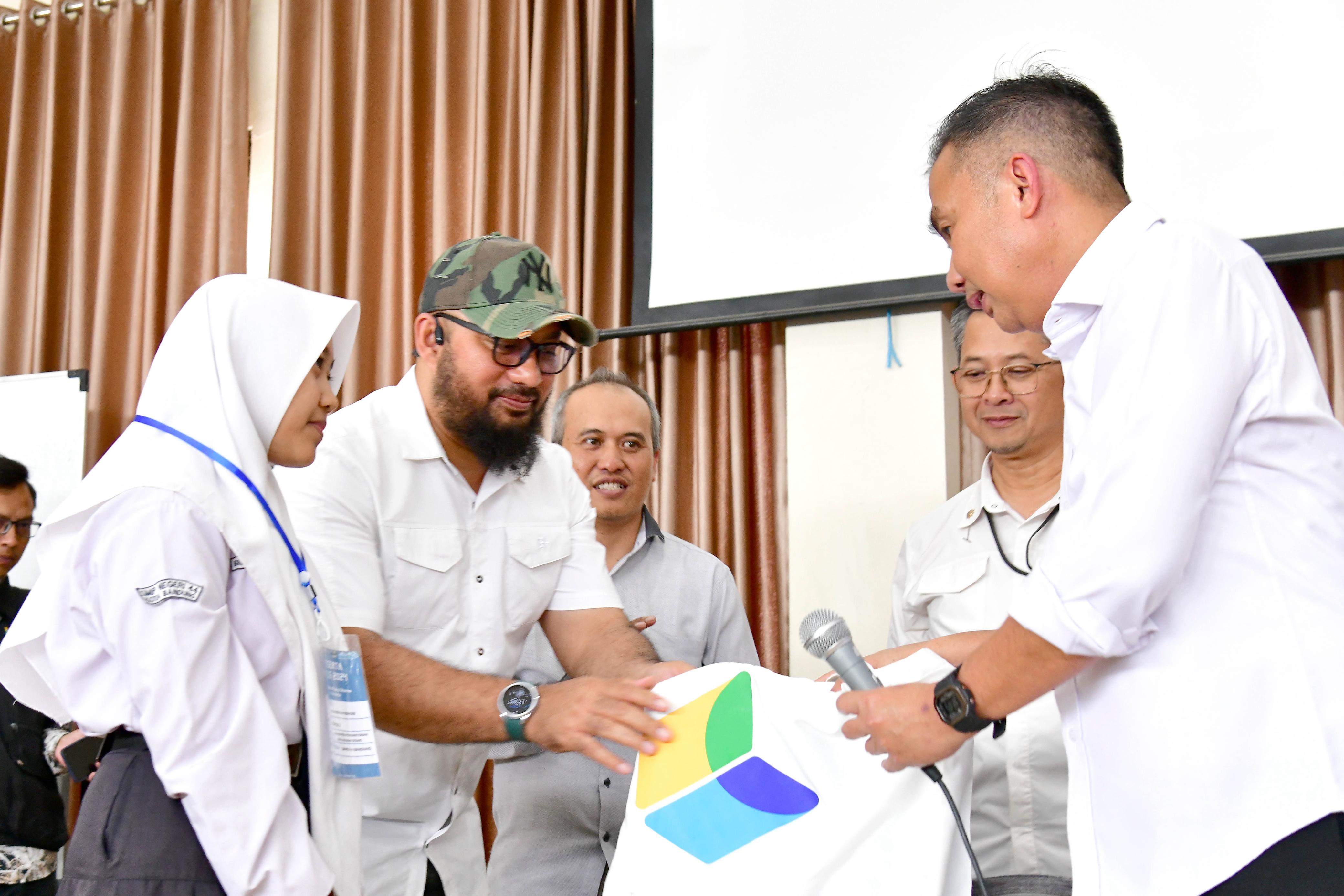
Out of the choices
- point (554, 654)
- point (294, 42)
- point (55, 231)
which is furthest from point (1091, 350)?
point (55, 231)

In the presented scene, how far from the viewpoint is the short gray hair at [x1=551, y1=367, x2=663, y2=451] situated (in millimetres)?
3125

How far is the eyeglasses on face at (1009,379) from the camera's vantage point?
239 centimetres

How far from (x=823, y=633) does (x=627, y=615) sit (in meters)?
1.29

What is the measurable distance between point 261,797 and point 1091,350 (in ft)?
4.12

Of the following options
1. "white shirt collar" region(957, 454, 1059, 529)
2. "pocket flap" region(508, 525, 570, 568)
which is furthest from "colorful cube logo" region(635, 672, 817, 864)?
"white shirt collar" region(957, 454, 1059, 529)

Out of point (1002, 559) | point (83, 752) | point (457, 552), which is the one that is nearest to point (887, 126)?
point (1002, 559)

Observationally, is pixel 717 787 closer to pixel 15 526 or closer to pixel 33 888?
pixel 33 888

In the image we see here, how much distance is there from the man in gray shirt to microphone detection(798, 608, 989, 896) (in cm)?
95

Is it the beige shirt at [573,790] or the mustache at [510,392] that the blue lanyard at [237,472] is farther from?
the beige shirt at [573,790]

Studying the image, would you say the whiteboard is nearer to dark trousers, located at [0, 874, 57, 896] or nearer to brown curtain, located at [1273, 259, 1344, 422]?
dark trousers, located at [0, 874, 57, 896]

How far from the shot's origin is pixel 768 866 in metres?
1.53

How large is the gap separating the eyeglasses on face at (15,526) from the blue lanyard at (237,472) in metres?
2.06

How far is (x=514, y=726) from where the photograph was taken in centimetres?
185

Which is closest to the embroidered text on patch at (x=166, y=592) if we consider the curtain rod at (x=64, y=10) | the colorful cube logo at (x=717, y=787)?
the colorful cube logo at (x=717, y=787)
